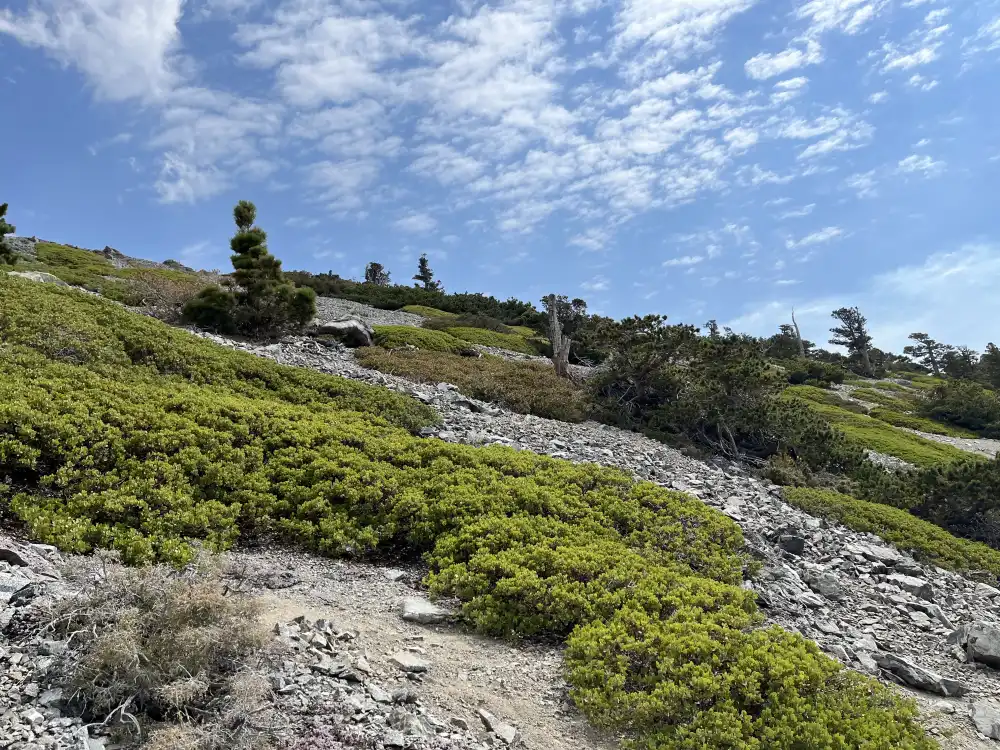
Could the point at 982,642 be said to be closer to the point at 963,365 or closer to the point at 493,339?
the point at 493,339

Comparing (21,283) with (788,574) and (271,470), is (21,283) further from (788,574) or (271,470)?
(788,574)

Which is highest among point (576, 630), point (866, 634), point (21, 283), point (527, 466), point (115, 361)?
point (21, 283)

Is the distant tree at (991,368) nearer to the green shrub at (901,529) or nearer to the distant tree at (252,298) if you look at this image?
the green shrub at (901,529)

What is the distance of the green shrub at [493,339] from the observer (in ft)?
136

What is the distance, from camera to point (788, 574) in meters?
11.2

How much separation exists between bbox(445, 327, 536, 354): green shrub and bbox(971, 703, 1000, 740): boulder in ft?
108

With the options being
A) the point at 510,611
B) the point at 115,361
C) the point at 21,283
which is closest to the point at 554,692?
the point at 510,611

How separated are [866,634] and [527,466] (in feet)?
21.3

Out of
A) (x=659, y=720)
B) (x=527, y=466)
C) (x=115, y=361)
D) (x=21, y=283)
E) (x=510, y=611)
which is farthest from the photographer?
(x=21, y=283)

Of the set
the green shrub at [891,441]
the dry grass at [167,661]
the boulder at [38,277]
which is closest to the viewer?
the dry grass at [167,661]

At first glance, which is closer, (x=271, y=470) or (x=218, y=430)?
(x=271, y=470)

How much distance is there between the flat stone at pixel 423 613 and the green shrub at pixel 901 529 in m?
11.7

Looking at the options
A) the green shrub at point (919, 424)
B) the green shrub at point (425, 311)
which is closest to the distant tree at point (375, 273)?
the green shrub at point (425, 311)

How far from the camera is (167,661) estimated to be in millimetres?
5270
